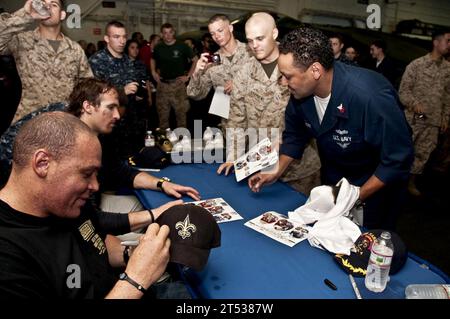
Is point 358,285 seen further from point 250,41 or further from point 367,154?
point 250,41

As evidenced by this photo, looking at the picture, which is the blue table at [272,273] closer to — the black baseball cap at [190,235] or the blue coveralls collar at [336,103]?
the black baseball cap at [190,235]

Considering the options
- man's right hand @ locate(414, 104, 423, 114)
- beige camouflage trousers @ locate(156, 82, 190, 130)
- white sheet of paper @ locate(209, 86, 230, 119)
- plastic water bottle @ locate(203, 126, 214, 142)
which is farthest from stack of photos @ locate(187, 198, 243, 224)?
beige camouflage trousers @ locate(156, 82, 190, 130)

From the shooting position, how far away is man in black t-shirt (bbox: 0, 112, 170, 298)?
35.2 inches

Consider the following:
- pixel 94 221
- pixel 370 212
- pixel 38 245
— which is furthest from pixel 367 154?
pixel 38 245

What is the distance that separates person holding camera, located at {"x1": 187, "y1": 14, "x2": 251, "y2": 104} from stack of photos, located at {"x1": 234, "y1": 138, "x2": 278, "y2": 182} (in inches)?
42.8

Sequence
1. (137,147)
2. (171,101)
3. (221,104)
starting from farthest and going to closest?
(171,101) < (137,147) < (221,104)

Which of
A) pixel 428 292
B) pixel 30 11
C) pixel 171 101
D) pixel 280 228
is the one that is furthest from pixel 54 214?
pixel 171 101

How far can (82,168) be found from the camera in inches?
38.0

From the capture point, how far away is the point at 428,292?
1036 millimetres

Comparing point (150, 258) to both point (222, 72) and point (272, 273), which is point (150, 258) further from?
point (222, 72)

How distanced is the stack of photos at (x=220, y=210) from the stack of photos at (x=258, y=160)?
0.75 ft

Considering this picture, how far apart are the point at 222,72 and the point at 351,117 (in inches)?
64.5

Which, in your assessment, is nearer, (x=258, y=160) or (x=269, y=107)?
(x=258, y=160)
